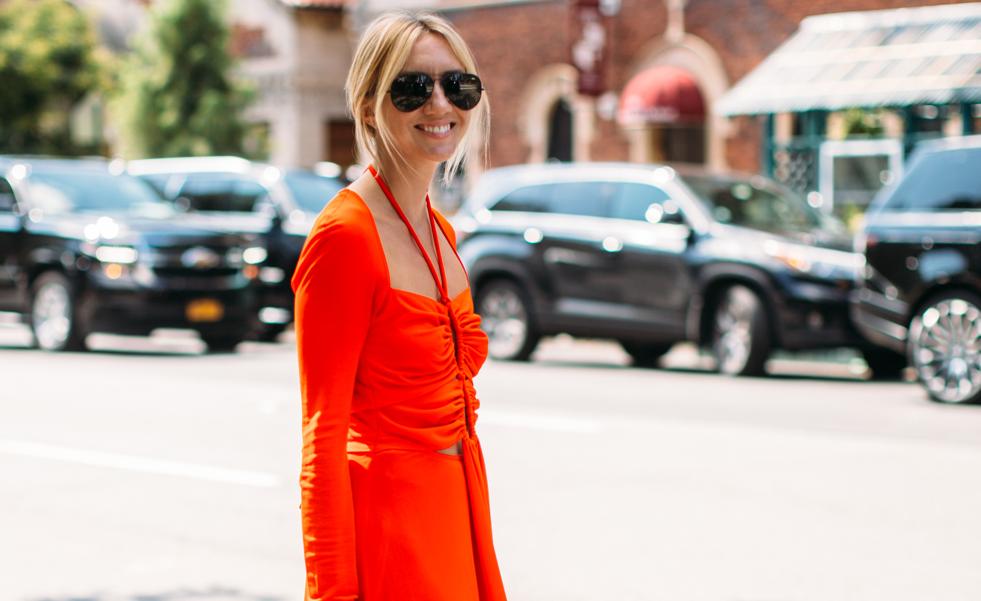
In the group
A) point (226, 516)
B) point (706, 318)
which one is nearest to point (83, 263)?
point (706, 318)

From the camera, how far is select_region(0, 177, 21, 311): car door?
15.9 m

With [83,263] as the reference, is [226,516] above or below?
below

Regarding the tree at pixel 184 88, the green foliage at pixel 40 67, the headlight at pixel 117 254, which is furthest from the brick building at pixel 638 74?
the green foliage at pixel 40 67

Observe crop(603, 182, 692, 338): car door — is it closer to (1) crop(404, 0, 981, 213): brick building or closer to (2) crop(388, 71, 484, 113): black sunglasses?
(1) crop(404, 0, 981, 213): brick building

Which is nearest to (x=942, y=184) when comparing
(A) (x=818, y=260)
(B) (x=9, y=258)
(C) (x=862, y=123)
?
(A) (x=818, y=260)

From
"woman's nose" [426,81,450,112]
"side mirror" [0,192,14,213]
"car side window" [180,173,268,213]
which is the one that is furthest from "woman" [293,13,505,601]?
"car side window" [180,173,268,213]

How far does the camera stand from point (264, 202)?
17.7 metres

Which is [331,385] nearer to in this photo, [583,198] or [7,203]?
[583,198]

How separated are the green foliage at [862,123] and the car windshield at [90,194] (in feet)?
33.6

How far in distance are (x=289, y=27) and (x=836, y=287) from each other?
2495 centimetres

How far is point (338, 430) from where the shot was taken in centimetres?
269

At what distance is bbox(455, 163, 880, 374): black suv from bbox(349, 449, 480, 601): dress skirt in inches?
426

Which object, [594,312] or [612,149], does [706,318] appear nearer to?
[594,312]

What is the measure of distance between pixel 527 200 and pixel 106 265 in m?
4.21
